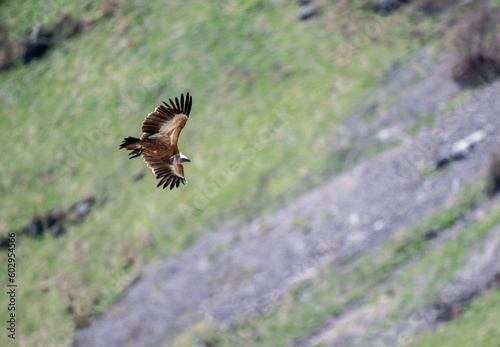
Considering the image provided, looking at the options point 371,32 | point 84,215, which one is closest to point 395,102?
point 371,32

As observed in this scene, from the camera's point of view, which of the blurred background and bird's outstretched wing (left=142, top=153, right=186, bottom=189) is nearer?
bird's outstretched wing (left=142, top=153, right=186, bottom=189)

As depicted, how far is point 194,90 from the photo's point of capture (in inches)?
1645

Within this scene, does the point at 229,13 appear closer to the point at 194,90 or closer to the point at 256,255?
the point at 194,90

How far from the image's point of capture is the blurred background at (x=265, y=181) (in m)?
28.3

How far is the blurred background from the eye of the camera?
1115 inches

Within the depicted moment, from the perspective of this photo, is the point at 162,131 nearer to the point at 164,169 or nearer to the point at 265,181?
the point at 164,169

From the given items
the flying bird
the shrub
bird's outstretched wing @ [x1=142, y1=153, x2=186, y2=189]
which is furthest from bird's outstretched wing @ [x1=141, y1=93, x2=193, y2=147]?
the shrub

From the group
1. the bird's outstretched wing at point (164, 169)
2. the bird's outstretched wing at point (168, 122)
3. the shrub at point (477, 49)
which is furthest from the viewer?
the shrub at point (477, 49)

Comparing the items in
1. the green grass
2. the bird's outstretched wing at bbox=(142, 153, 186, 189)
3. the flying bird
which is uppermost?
the flying bird

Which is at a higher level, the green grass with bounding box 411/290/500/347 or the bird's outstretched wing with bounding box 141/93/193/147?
the bird's outstretched wing with bounding box 141/93/193/147

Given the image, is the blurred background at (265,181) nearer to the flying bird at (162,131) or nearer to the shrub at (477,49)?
the shrub at (477,49)

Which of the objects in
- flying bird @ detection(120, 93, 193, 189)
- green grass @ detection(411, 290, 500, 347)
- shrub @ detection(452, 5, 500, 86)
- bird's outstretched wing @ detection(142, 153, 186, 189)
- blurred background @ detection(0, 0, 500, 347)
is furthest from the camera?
shrub @ detection(452, 5, 500, 86)

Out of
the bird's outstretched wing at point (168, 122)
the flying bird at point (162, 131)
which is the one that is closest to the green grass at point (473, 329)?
the flying bird at point (162, 131)

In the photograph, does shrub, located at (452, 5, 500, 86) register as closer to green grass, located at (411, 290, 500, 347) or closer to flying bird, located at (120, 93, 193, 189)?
green grass, located at (411, 290, 500, 347)
